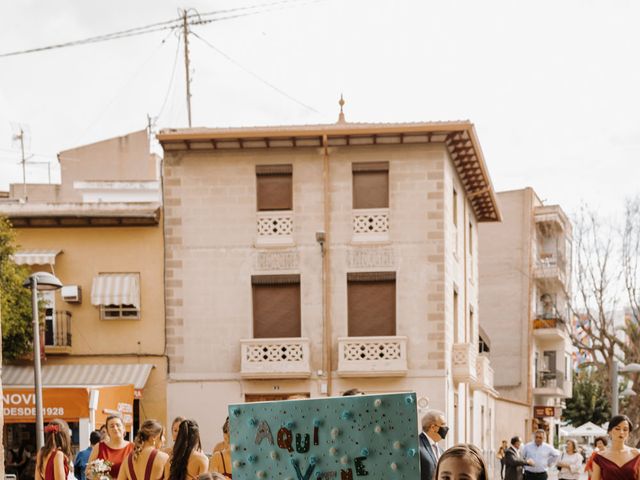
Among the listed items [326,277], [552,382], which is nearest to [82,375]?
[326,277]

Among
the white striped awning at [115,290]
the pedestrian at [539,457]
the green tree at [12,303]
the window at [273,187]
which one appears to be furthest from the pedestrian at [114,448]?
the window at [273,187]

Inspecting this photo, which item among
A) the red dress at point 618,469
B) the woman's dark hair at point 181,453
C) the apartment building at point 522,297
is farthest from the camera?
the apartment building at point 522,297

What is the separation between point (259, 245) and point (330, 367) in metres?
3.45

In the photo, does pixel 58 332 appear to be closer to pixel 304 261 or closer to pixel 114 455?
pixel 304 261

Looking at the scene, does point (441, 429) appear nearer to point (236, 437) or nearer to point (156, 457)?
point (156, 457)

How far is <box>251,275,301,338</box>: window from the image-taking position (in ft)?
80.4

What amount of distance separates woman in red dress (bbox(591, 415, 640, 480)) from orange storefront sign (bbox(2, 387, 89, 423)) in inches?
495

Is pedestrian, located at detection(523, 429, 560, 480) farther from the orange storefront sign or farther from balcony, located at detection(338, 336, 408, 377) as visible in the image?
the orange storefront sign

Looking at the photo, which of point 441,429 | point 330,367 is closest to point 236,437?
point 441,429

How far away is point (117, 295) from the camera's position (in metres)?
24.2

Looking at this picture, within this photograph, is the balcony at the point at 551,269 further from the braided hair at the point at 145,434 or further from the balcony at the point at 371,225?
the braided hair at the point at 145,434

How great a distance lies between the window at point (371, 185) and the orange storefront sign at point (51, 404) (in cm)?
860

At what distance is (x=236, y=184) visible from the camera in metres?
24.9

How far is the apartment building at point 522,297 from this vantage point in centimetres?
4178
